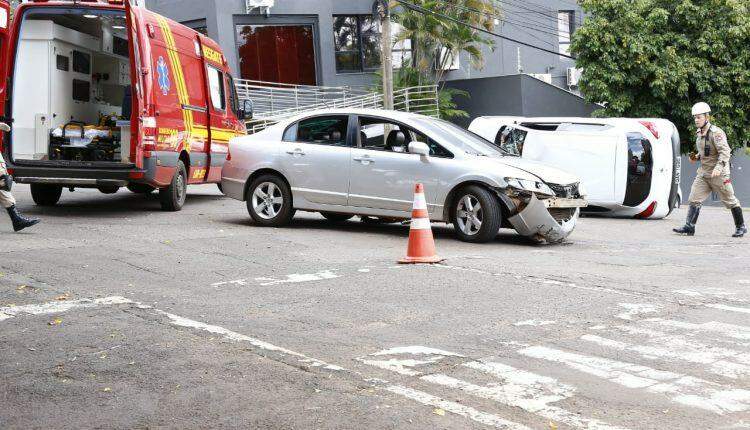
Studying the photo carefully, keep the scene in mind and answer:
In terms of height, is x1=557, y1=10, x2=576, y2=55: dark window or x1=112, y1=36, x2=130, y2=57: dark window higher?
x1=557, y1=10, x2=576, y2=55: dark window

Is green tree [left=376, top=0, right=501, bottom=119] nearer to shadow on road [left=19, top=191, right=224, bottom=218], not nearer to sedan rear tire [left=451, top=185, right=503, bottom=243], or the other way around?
shadow on road [left=19, top=191, right=224, bottom=218]

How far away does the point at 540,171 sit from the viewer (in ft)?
39.2

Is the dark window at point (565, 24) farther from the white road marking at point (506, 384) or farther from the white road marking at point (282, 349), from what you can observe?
the white road marking at point (506, 384)

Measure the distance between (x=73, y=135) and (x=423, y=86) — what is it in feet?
59.7

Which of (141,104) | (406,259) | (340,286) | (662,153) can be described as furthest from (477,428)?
(662,153)

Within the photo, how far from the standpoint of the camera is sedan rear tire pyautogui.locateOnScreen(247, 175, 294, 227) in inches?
516

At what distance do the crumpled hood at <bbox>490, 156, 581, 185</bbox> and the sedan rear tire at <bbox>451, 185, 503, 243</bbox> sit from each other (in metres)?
0.49

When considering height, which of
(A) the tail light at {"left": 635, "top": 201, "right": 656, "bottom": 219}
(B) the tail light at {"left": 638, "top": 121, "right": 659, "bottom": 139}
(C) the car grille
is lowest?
(A) the tail light at {"left": 635, "top": 201, "right": 656, "bottom": 219}

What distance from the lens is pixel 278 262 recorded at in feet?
33.0

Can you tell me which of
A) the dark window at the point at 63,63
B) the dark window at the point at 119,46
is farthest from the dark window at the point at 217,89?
the dark window at the point at 63,63

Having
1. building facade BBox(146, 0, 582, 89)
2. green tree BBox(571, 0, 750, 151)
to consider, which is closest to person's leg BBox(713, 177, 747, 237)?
green tree BBox(571, 0, 750, 151)

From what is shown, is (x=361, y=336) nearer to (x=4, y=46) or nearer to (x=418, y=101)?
(x=4, y=46)

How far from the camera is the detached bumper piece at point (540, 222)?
11625mm

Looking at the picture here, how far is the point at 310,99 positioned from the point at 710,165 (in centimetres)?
1974
